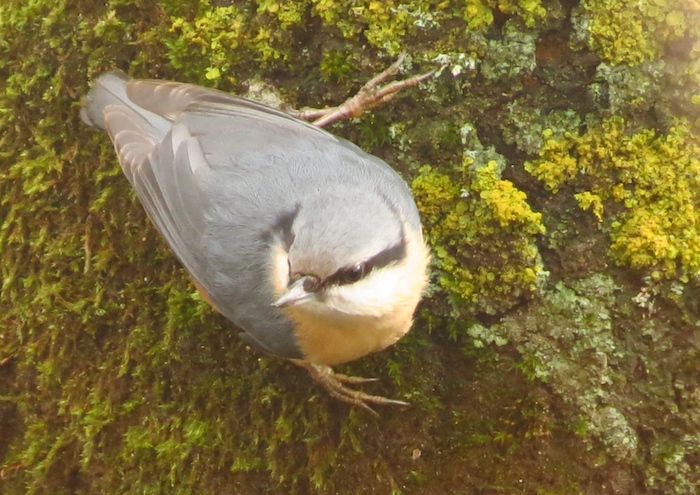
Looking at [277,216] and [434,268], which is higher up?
[277,216]

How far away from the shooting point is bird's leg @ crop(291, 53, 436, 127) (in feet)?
6.37

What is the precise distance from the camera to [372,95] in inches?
77.5

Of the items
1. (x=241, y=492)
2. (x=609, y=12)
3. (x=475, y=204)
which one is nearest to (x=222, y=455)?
(x=241, y=492)

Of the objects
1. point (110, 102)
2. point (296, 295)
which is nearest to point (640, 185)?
point (296, 295)

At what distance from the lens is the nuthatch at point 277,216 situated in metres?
1.69

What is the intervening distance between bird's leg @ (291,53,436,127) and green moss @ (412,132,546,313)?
→ 0.82 ft

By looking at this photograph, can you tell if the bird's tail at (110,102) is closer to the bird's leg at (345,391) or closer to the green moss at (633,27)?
the bird's leg at (345,391)

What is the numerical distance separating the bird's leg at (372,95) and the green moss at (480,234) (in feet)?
0.82

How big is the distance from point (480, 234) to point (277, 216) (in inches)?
23.0

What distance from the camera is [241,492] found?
2.17 m

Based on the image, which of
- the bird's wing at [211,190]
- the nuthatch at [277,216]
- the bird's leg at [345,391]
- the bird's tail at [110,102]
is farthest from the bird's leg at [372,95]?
the bird's leg at [345,391]

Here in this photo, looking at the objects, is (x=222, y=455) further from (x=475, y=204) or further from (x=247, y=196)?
(x=475, y=204)

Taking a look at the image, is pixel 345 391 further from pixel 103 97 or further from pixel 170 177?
pixel 103 97

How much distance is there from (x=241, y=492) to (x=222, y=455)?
5.2 inches
